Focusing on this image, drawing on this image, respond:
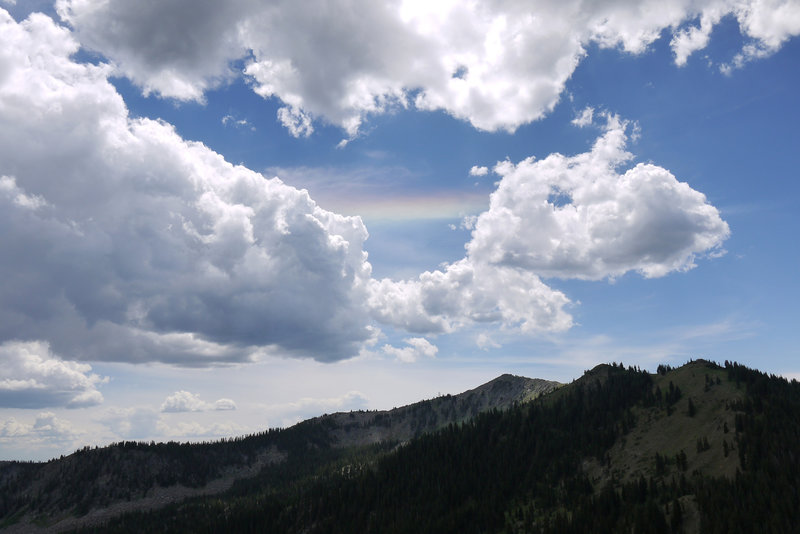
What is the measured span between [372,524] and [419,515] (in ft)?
68.0

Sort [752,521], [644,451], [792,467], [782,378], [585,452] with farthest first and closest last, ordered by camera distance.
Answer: [782,378]
[585,452]
[644,451]
[792,467]
[752,521]

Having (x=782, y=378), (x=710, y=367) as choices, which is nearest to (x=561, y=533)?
(x=710, y=367)

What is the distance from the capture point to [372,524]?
18800 cm

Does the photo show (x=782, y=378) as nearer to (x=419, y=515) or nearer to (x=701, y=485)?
(x=701, y=485)

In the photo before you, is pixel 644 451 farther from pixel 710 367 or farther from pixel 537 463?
pixel 710 367

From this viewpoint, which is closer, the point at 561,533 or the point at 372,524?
the point at 561,533

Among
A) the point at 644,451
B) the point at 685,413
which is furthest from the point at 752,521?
the point at 685,413

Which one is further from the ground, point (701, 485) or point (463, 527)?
point (701, 485)

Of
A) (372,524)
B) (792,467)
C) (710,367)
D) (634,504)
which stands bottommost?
(372,524)

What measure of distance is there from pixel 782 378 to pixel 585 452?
8592 centimetres

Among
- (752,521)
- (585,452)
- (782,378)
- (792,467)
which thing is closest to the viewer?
(752,521)

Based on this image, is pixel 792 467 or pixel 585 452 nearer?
pixel 792 467

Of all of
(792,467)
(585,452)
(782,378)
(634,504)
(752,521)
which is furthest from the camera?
(782,378)

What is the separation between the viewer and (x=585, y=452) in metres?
180
